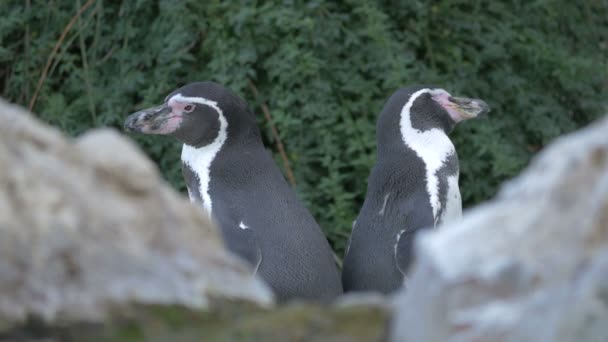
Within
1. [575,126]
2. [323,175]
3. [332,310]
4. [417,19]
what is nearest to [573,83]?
[575,126]

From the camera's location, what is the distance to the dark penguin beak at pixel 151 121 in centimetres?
336

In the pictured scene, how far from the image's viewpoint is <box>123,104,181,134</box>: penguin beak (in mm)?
3354

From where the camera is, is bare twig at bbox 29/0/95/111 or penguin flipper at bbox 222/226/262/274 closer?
penguin flipper at bbox 222/226/262/274

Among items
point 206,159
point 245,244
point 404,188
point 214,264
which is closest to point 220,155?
point 206,159

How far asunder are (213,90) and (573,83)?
1856 millimetres

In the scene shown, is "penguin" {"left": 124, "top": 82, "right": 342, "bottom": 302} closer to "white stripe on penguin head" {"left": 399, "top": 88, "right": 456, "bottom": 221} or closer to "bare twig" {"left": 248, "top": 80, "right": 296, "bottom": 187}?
"white stripe on penguin head" {"left": 399, "top": 88, "right": 456, "bottom": 221}

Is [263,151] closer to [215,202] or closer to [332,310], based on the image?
[215,202]

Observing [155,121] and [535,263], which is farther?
[155,121]

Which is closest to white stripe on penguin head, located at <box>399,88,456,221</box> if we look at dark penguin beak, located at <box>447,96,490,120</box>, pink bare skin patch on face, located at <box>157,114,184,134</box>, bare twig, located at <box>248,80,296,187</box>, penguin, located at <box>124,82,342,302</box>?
dark penguin beak, located at <box>447,96,490,120</box>

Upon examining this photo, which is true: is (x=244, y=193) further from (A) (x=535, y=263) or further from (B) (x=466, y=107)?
(A) (x=535, y=263)

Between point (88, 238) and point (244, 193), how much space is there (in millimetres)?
1836

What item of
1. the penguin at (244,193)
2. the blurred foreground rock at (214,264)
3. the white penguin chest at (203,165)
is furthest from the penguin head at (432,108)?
the blurred foreground rock at (214,264)

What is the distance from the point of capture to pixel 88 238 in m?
1.39

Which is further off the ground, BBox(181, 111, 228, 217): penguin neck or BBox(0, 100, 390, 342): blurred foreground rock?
BBox(0, 100, 390, 342): blurred foreground rock
